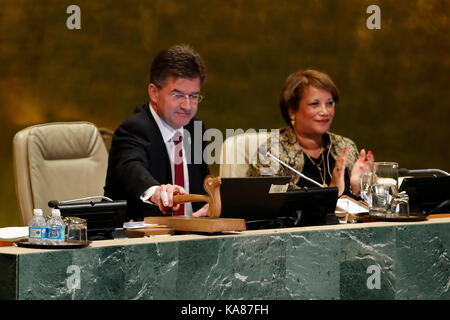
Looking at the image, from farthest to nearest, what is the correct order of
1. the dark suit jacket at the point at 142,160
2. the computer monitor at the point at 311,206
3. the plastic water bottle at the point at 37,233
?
1. the dark suit jacket at the point at 142,160
2. the computer monitor at the point at 311,206
3. the plastic water bottle at the point at 37,233

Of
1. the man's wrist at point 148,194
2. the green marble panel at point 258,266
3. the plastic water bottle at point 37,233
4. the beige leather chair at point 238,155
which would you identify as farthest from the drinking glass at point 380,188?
the plastic water bottle at point 37,233

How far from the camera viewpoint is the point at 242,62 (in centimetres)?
502

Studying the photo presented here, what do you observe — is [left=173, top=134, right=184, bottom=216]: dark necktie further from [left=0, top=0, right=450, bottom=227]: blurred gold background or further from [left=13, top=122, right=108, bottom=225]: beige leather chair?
[left=0, top=0, right=450, bottom=227]: blurred gold background

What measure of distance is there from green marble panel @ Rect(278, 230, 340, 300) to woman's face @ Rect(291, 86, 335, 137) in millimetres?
1372

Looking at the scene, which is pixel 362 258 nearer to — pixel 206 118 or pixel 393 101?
pixel 206 118

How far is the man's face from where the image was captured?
3.36 m

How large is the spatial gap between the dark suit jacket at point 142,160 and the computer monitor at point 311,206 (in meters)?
0.67

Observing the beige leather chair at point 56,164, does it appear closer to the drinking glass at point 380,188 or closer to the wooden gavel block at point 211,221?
the wooden gavel block at point 211,221

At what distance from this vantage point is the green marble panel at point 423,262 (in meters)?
2.53

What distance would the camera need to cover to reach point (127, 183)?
10.2 feet

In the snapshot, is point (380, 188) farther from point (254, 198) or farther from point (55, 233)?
point (55, 233)

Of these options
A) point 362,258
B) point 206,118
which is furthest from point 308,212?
point 206,118
